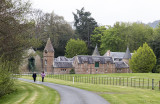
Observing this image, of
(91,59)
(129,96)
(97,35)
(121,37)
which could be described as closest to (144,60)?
(91,59)

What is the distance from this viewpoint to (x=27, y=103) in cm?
1978

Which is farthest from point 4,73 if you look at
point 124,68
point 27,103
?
point 124,68

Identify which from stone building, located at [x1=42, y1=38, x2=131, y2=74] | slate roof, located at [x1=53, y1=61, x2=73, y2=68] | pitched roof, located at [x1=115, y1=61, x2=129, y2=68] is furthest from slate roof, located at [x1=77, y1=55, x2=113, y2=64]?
slate roof, located at [x1=53, y1=61, x2=73, y2=68]

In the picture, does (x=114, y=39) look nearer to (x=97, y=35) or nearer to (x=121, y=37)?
(x=121, y=37)

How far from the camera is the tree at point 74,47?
93.9 meters

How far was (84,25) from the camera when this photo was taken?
103750mm

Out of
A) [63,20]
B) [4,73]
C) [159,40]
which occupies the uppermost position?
[63,20]

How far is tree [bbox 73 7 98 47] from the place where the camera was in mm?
103562

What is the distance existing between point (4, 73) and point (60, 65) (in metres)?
53.6

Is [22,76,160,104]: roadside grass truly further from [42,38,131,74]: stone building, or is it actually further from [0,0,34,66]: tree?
[42,38,131,74]: stone building

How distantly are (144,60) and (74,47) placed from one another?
29869mm

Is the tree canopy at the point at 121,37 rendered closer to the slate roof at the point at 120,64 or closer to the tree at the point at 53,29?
the tree at the point at 53,29

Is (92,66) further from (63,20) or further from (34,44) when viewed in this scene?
(34,44)

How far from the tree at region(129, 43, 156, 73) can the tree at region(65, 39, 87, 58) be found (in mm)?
25972
